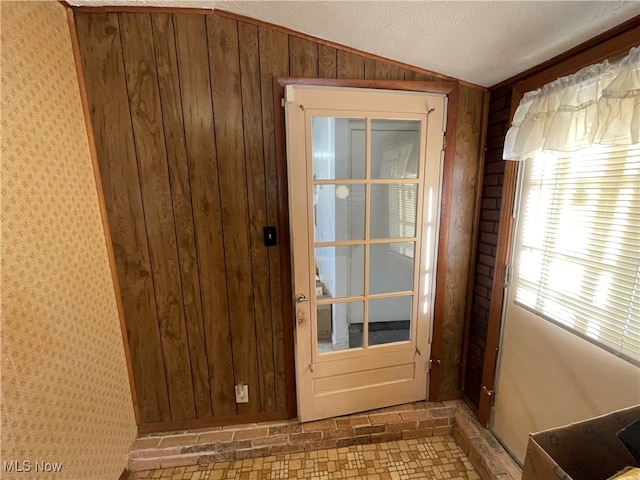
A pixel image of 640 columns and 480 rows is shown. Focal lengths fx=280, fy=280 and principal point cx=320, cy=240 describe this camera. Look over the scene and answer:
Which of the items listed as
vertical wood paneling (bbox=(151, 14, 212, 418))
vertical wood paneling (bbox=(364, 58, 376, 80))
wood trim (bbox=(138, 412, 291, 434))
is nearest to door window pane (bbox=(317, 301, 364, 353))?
wood trim (bbox=(138, 412, 291, 434))

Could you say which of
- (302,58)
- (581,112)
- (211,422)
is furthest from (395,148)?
(211,422)

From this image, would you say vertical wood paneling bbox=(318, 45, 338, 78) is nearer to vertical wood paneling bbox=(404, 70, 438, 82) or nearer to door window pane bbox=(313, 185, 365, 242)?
vertical wood paneling bbox=(404, 70, 438, 82)

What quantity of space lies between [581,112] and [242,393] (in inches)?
87.3

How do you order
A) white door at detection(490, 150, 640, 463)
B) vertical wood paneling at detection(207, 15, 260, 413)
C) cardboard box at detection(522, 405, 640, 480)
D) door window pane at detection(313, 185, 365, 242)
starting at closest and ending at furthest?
cardboard box at detection(522, 405, 640, 480), white door at detection(490, 150, 640, 463), vertical wood paneling at detection(207, 15, 260, 413), door window pane at detection(313, 185, 365, 242)

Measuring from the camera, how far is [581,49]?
3.76 ft

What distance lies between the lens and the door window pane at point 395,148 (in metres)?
1.63

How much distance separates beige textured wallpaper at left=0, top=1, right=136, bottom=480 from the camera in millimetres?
1007

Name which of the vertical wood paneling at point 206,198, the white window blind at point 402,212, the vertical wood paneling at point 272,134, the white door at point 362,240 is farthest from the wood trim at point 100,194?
the white window blind at point 402,212

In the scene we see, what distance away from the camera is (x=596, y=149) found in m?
1.11

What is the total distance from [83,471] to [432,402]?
1998 mm

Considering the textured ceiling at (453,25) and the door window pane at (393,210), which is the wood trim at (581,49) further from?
the door window pane at (393,210)

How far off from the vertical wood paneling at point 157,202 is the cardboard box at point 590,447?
66.4 inches

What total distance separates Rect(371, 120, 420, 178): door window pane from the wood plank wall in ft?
0.87

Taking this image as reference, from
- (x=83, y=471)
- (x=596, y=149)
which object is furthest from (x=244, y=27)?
(x=83, y=471)
